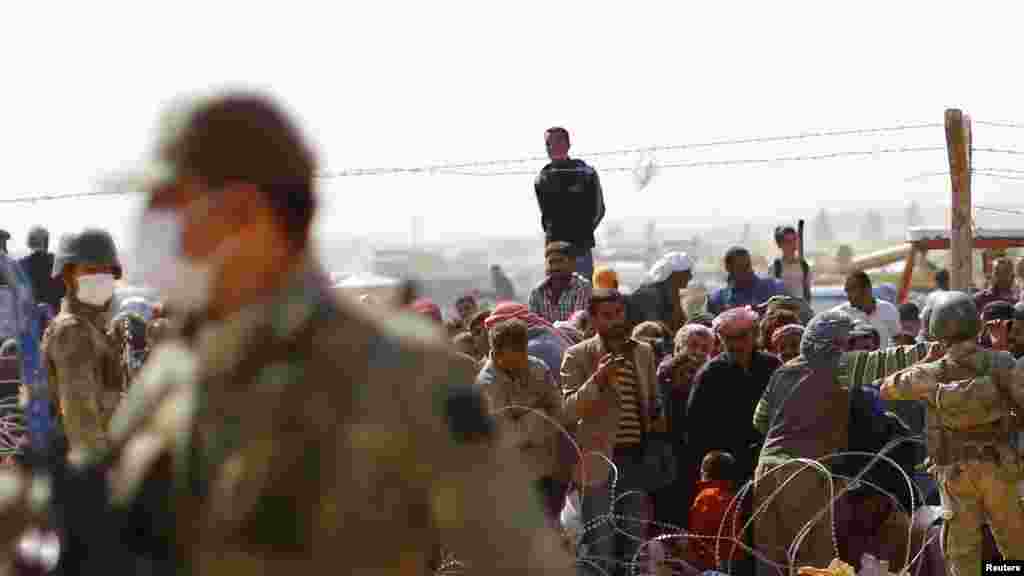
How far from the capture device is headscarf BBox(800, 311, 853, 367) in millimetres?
8945

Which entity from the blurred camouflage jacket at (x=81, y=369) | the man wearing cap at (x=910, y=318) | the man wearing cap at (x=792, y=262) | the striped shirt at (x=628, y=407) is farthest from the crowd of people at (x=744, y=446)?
the man wearing cap at (x=910, y=318)

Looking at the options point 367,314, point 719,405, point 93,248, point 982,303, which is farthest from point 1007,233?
point 367,314

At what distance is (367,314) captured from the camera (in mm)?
2900

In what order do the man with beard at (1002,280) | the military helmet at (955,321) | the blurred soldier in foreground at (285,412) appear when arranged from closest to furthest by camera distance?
the blurred soldier in foreground at (285,412), the military helmet at (955,321), the man with beard at (1002,280)

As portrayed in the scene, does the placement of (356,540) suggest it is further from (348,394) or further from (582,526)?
(582,526)

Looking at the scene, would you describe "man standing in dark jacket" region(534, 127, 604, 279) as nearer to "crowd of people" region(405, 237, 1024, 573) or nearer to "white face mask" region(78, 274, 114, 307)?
"crowd of people" region(405, 237, 1024, 573)

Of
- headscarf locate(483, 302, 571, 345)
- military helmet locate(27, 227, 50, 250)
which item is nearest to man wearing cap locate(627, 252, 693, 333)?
headscarf locate(483, 302, 571, 345)

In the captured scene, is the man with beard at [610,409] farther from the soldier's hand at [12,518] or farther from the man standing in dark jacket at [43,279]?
the soldier's hand at [12,518]

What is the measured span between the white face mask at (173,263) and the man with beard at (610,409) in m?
6.10

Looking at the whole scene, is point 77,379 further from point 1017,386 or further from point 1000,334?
point 1000,334

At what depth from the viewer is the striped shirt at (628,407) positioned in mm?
9164

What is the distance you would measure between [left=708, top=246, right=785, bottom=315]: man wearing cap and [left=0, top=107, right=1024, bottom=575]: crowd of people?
2 cm

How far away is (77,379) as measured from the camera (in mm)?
7305

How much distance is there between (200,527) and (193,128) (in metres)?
0.55
